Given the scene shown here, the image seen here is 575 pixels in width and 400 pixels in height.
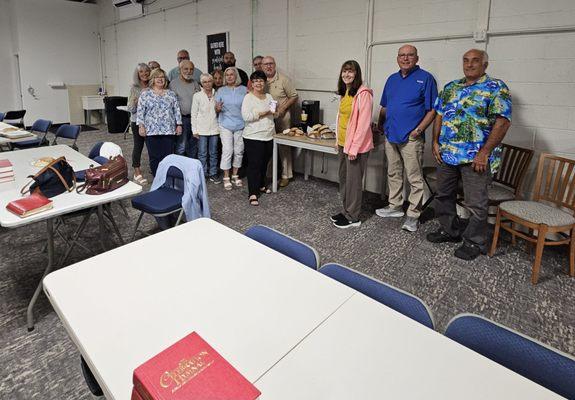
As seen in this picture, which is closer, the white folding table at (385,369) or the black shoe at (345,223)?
the white folding table at (385,369)

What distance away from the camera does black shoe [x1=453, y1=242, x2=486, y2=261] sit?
3156 mm

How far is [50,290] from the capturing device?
1.32m

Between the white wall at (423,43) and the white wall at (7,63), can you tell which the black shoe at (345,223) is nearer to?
the white wall at (423,43)

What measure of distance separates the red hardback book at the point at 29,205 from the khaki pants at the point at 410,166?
310 cm

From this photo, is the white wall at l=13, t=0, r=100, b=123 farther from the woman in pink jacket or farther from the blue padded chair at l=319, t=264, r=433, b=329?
the blue padded chair at l=319, t=264, r=433, b=329

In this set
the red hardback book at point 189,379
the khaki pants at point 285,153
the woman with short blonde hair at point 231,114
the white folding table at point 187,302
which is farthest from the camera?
the khaki pants at point 285,153

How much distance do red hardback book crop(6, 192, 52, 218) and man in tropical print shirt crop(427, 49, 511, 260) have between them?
9.88 ft

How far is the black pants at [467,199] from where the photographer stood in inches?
119

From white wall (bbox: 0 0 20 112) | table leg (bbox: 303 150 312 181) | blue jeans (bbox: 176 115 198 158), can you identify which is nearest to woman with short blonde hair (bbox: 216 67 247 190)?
blue jeans (bbox: 176 115 198 158)

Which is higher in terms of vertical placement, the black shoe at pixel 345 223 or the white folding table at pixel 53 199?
the white folding table at pixel 53 199

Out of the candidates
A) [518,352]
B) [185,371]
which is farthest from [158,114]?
[518,352]

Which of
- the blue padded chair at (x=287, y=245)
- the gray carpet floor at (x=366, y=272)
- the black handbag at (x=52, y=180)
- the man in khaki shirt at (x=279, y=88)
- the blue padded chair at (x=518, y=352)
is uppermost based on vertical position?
the man in khaki shirt at (x=279, y=88)

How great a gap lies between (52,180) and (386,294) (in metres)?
2.19

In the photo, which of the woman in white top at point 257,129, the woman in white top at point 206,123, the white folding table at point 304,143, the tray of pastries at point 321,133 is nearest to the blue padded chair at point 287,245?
the white folding table at point 304,143
